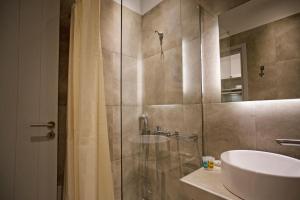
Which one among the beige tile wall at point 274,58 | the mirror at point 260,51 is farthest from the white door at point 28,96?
the beige tile wall at point 274,58

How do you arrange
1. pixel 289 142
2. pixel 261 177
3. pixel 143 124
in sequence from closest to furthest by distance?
pixel 261 177 < pixel 289 142 < pixel 143 124

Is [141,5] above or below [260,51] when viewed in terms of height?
above

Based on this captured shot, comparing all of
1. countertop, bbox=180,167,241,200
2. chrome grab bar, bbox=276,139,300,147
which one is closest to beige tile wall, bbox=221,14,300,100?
chrome grab bar, bbox=276,139,300,147

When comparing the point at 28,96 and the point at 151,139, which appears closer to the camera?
the point at 28,96

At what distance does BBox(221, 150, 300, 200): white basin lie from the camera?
556mm

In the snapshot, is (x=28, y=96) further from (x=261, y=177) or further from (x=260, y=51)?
(x=260, y=51)

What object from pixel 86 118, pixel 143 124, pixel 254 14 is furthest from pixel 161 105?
pixel 254 14

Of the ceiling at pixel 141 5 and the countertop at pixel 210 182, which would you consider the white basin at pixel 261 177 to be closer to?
the countertop at pixel 210 182

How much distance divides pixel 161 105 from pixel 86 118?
65 cm

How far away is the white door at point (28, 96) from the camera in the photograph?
3.44 feet

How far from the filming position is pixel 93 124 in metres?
1.02

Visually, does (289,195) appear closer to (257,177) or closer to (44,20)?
(257,177)

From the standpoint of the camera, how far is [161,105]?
1.34m

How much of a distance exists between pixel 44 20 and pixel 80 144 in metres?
1.09
